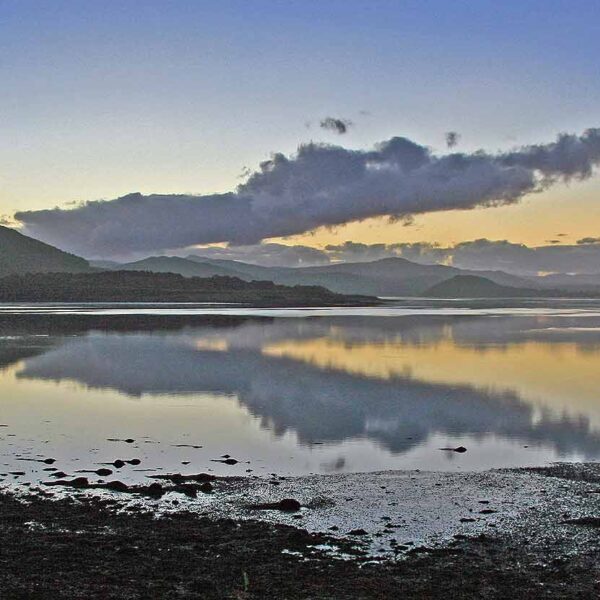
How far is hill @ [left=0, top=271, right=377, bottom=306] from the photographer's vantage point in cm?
15638

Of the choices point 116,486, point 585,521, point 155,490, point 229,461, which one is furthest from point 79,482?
point 585,521

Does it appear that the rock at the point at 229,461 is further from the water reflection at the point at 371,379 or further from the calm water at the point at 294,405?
the water reflection at the point at 371,379

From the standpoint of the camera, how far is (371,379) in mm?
29688

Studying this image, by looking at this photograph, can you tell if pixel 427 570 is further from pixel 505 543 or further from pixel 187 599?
pixel 187 599

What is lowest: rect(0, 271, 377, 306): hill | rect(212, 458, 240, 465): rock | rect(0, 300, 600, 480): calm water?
rect(212, 458, 240, 465): rock

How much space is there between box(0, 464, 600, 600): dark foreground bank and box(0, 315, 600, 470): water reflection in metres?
5.00

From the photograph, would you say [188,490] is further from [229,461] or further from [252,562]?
[252,562]

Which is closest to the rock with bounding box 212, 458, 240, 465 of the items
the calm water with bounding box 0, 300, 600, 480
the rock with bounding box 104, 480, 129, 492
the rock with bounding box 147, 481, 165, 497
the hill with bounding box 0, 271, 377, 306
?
the calm water with bounding box 0, 300, 600, 480

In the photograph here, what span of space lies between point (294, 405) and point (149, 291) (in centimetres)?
15380

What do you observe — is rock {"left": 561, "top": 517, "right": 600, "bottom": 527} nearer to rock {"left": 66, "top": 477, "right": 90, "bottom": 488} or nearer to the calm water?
the calm water

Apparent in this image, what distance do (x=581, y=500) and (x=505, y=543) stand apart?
2.94m

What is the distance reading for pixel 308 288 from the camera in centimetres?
19900

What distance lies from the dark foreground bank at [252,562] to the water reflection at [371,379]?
500 cm

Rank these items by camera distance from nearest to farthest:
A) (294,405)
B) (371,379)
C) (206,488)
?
(206,488), (294,405), (371,379)
